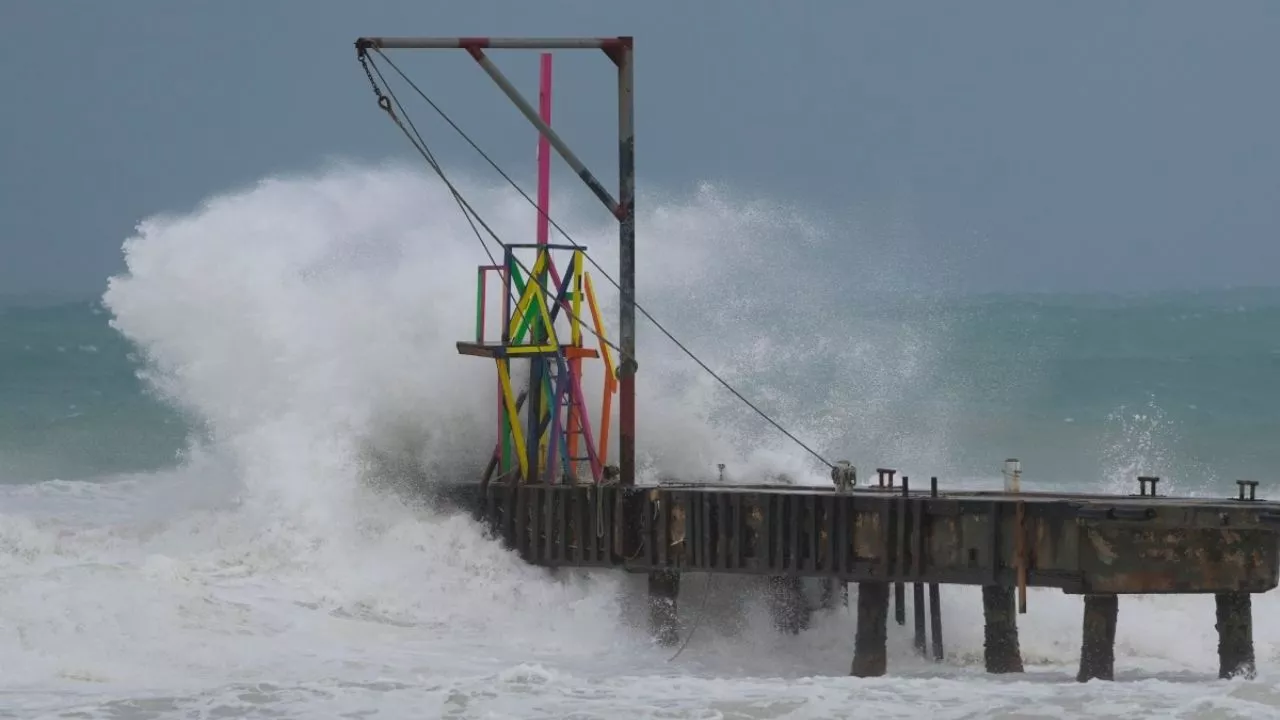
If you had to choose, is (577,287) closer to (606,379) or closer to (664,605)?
(606,379)

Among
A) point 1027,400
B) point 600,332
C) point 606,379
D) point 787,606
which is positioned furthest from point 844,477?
point 1027,400

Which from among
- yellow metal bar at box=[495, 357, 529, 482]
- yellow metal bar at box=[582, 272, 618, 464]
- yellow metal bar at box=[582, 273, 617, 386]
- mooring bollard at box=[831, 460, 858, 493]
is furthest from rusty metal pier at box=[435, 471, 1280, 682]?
yellow metal bar at box=[582, 273, 617, 386]

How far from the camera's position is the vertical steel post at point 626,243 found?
2231 cm

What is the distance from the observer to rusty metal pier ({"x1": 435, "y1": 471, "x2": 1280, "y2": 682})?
63.3 feet

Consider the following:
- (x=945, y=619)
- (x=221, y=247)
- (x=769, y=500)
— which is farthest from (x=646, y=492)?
(x=221, y=247)

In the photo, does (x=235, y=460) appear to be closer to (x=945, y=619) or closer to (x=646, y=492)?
(x=646, y=492)

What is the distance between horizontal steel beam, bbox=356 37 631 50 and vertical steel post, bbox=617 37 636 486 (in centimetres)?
22

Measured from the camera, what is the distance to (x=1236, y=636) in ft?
64.1

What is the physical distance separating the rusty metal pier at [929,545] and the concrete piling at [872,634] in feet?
0.05

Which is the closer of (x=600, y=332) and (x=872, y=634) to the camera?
(x=872, y=634)

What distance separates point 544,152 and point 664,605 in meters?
5.53

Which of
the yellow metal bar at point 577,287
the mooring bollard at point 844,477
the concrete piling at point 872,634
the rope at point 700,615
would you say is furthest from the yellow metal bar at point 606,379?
the concrete piling at point 872,634

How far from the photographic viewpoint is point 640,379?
28.0 m

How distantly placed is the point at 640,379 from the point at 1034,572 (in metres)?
9.30
